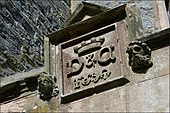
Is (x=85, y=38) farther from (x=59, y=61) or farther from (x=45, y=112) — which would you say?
(x=45, y=112)

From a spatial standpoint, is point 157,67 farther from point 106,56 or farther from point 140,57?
point 106,56

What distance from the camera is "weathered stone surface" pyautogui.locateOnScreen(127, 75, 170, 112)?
271 cm

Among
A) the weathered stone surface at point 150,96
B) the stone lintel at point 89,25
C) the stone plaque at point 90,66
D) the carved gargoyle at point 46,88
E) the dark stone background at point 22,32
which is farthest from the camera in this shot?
the dark stone background at point 22,32

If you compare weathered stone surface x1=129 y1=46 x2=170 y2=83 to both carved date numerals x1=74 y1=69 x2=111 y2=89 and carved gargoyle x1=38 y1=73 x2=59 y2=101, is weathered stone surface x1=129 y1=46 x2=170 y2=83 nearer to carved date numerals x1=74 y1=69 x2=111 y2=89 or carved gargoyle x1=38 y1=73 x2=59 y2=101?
carved date numerals x1=74 y1=69 x2=111 y2=89

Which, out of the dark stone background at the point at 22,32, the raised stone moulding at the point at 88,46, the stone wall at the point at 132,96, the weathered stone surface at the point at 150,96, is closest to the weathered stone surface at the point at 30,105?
the stone wall at the point at 132,96

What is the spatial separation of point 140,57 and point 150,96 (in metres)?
0.23

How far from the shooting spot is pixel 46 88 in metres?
3.04

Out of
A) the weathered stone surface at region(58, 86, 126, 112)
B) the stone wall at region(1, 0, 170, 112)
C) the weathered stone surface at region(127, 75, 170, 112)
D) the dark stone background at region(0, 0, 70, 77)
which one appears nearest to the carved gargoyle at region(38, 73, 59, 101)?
the stone wall at region(1, 0, 170, 112)

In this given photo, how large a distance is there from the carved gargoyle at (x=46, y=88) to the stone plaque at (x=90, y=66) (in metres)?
0.05

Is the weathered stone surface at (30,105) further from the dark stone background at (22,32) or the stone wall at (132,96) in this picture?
the dark stone background at (22,32)

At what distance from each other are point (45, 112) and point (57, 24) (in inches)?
118

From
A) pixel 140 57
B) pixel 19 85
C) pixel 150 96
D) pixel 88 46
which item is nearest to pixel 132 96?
pixel 150 96

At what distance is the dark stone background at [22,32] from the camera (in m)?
4.62

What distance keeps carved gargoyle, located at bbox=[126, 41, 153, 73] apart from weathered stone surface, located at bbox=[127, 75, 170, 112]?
9 centimetres
